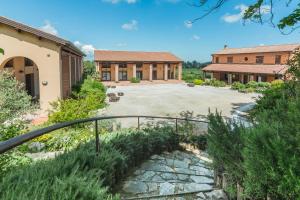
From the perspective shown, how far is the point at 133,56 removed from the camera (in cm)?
4509

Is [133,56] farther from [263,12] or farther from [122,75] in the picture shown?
[263,12]

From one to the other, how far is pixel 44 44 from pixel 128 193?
41.5 ft

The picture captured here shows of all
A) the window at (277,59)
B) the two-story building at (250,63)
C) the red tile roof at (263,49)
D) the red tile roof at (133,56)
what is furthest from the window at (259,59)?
Answer: the red tile roof at (133,56)

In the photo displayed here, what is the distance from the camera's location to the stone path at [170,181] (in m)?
4.04

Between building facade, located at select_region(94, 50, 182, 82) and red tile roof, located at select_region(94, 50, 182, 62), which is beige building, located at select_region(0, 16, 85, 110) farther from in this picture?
red tile roof, located at select_region(94, 50, 182, 62)

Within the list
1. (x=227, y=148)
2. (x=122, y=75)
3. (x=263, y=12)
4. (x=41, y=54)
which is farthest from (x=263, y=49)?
(x=227, y=148)

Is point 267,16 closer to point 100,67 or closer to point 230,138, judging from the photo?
point 230,138

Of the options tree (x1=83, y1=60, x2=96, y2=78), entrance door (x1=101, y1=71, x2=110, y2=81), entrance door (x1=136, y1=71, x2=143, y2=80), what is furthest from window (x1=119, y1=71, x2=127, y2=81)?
tree (x1=83, y1=60, x2=96, y2=78)

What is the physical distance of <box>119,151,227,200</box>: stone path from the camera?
4.04m

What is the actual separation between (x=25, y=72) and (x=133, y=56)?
89.6 ft

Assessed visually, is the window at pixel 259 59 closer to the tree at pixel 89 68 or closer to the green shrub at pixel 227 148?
the tree at pixel 89 68

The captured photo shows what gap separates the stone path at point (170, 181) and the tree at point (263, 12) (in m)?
3.83

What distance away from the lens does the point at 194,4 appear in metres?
6.82

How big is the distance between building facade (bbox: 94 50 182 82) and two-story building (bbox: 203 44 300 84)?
6.98 m
